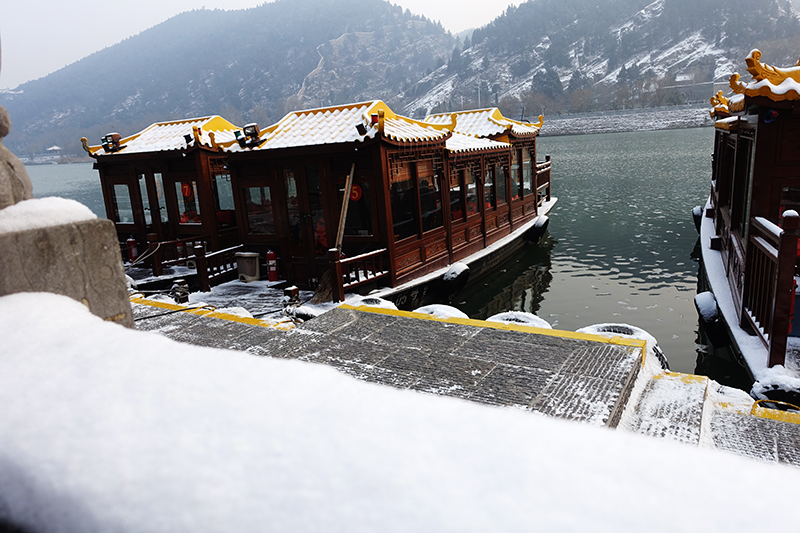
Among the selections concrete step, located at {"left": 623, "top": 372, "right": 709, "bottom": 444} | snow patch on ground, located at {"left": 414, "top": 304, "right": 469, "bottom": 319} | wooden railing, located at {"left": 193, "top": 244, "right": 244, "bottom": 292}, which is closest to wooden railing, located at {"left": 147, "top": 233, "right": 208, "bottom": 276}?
wooden railing, located at {"left": 193, "top": 244, "right": 244, "bottom": 292}

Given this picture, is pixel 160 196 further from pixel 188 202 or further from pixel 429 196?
pixel 429 196

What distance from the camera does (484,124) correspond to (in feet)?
52.1

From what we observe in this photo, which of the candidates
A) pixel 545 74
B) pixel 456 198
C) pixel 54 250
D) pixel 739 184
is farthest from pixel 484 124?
pixel 545 74

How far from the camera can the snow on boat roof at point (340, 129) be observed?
9.07 metres

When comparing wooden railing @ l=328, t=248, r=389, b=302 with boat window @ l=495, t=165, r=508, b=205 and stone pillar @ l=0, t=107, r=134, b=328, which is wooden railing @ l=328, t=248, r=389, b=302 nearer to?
Answer: stone pillar @ l=0, t=107, r=134, b=328

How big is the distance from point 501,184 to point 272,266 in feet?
22.6

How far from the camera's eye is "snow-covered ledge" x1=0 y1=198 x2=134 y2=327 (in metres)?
2.28

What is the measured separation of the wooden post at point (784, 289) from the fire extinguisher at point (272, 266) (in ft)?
25.8

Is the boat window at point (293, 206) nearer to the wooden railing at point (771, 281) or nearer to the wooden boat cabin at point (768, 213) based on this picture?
the wooden boat cabin at point (768, 213)

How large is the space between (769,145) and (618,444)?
644 cm

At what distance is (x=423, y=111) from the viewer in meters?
155

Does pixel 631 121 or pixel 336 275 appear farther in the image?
pixel 631 121

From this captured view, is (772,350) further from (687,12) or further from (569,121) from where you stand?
(687,12)

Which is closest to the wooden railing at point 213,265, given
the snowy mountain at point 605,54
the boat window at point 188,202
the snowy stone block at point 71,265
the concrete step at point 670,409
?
the boat window at point 188,202
